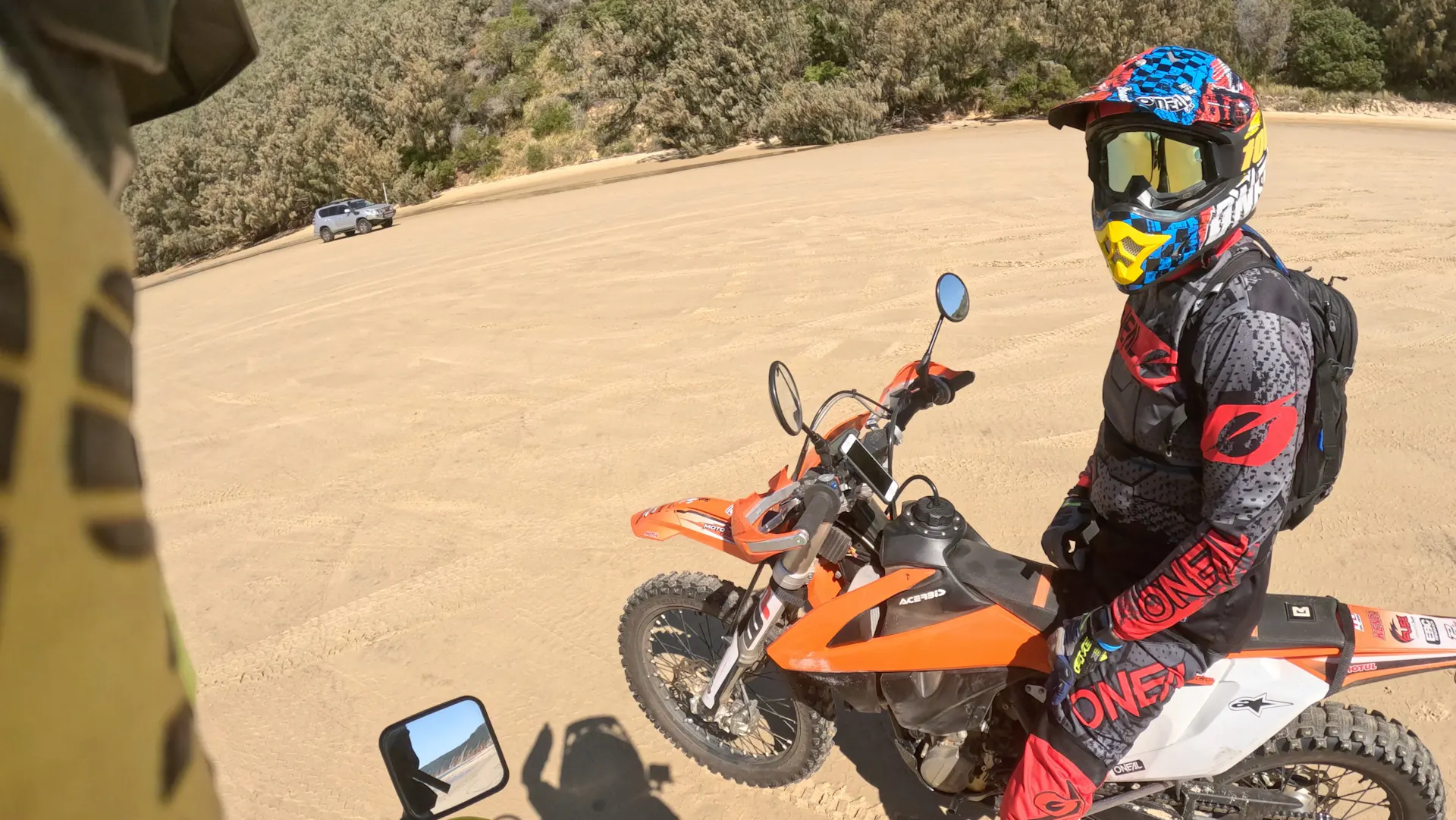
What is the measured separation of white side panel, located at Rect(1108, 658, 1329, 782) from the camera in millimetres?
2254

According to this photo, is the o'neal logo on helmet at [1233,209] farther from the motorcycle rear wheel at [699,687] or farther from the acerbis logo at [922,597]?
the motorcycle rear wheel at [699,687]

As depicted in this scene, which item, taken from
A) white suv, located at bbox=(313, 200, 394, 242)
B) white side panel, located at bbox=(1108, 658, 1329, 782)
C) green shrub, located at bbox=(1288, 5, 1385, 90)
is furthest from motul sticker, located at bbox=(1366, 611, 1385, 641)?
green shrub, located at bbox=(1288, 5, 1385, 90)

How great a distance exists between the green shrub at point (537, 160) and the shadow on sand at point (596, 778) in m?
28.1

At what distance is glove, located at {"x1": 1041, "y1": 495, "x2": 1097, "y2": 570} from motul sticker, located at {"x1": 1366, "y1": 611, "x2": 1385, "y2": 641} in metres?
0.69

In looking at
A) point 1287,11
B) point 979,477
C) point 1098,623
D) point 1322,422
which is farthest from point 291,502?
point 1287,11

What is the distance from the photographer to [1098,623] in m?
2.23

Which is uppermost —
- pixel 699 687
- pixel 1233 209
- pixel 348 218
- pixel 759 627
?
pixel 1233 209

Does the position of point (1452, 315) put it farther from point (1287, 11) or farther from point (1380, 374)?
point (1287, 11)

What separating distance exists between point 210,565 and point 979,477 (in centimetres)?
447

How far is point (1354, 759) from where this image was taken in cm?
237

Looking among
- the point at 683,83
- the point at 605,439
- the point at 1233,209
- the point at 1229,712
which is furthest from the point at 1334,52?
the point at 1229,712

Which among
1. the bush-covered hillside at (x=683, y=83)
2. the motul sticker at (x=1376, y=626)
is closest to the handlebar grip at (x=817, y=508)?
the motul sticker at (x=1376, y=626)

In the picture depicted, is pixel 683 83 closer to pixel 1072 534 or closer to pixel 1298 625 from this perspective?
pixel 1072 534

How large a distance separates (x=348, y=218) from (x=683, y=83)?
1015 cm
